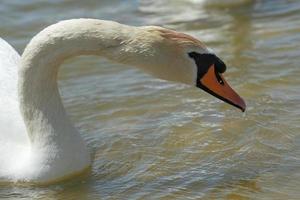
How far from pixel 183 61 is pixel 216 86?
373 mm

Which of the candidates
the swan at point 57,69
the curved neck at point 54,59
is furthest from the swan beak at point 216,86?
the curved neck at point 54,59

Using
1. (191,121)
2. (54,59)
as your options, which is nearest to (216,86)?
(54,59)

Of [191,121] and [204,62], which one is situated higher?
[204,62]

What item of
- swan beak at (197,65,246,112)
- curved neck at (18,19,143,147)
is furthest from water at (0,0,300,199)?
swan beak at (197,65,246,112)

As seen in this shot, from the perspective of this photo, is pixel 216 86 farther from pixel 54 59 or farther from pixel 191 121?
pixel 191 121

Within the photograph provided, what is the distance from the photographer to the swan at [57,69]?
6.16 metres

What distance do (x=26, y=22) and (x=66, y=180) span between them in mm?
4913

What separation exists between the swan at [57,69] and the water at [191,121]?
208 mm

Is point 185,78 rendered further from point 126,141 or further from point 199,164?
point 126,141

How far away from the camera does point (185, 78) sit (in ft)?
20.6

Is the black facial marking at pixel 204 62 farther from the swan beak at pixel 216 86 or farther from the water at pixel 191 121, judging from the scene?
the water at pixel 191 121

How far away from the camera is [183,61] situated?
6.21 meters

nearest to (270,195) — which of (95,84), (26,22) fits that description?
(95,84)

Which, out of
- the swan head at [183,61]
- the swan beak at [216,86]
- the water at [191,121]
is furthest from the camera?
the water at [191,121]
